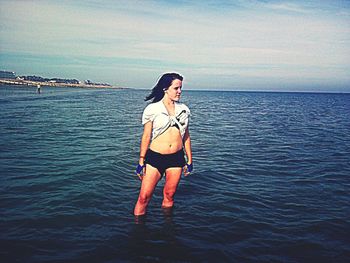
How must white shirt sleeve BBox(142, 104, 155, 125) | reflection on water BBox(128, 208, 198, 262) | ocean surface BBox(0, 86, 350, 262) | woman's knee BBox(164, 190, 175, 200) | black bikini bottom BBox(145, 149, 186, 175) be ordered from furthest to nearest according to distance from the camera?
woman's knee BBox(164, 190, 175, 200), black bikini bottom BBox(145, 149, 186, 175), white shirt sleeve BBox(142, 104, 155, 125), ocean surface BBox(0, 86, 350, 262), reflection on water BBox(128, 208, 198, 262)

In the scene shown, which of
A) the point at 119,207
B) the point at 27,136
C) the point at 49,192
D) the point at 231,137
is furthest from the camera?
the point at 231,137

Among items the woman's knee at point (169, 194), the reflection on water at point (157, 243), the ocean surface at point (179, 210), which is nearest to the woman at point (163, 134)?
the woman's knee at point (169, 194)

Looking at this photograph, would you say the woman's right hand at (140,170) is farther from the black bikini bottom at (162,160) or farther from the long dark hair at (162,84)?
the long dark hair at (162,84)

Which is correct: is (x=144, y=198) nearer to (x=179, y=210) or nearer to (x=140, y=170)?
(x=140, y=170)

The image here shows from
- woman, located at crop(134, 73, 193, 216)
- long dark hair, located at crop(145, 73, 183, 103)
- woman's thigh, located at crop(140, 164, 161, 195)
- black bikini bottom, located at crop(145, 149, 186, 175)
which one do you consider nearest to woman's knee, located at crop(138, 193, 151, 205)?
woman, located at crop(134, 73, 193, 216)

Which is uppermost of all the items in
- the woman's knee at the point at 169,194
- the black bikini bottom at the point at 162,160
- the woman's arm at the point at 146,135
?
the woman's arm at the point at 146,135

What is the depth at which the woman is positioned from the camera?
229 inches

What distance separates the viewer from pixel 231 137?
19.6m

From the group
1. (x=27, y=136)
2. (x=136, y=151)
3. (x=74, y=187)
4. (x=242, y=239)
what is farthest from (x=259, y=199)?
(x=27, y=136)

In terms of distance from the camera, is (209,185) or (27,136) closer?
(209,185)

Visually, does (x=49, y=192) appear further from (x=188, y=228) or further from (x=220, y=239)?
(x=220, y=239)

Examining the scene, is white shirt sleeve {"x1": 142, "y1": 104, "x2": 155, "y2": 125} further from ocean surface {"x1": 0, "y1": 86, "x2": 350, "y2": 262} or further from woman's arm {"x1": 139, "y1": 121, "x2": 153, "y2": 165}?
ocean surface {"x1": 0, "y1": 86, "x2": 350, "y2": 262}

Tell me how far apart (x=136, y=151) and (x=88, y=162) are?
11.0 ft

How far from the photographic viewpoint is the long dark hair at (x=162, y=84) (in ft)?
19.0
